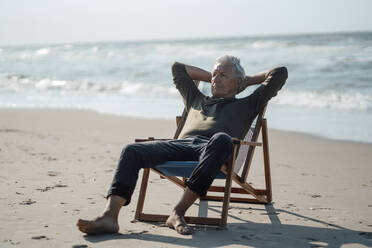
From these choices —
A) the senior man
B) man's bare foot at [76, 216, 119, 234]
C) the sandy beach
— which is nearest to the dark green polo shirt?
the senior man

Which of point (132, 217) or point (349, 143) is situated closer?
point (132, 217)

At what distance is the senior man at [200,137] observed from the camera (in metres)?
3.67

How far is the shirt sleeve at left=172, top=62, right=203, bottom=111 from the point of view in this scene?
15.7ft

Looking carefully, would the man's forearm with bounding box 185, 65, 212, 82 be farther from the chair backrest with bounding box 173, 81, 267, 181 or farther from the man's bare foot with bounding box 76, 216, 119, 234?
the man's bare foot with bounding box 76, 216, 119, 234

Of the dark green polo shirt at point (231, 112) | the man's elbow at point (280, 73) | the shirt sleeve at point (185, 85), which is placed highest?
the man's elbow at point (280, 73)

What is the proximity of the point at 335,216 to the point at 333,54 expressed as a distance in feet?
54.7

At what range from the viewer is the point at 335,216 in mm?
4305

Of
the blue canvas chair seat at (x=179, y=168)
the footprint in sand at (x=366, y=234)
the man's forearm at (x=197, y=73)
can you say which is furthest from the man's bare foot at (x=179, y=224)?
the man's forearm at (x=197, y=73)

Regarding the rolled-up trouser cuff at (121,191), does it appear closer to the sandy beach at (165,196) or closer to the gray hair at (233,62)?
the sandy beach at (165,196)

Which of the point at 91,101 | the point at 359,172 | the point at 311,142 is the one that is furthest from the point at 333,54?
the point at 359,172

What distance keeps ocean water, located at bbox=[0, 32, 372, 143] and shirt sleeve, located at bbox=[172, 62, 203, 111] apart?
Answer: 0.32 m

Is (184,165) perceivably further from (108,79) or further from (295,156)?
(108,79)

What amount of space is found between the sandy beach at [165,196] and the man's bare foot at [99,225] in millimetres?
50

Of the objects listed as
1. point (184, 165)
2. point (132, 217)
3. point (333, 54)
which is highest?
point (333, 54)
